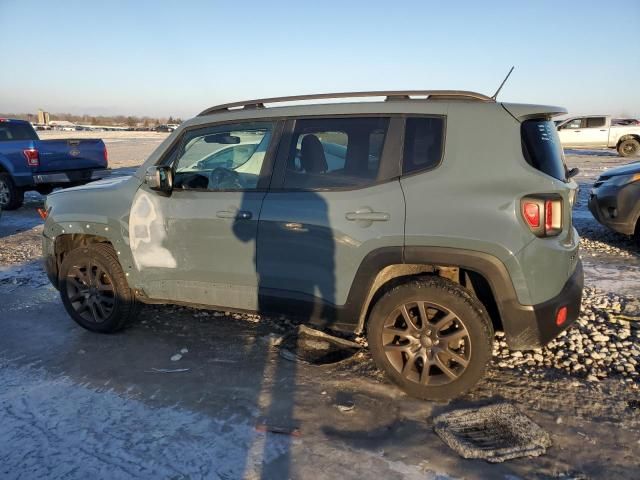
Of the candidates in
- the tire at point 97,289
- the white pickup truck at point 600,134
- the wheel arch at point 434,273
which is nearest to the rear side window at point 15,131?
the tire at point 97,289

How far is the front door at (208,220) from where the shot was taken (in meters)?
3.54

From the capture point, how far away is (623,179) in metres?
6.49

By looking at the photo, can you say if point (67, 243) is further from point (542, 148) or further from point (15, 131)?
point (15, 131)

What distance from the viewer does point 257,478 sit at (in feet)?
7.93

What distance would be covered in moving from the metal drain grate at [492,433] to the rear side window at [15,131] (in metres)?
11.1

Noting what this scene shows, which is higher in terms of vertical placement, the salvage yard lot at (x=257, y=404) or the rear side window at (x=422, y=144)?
the rear side window at (x=422, y=144)

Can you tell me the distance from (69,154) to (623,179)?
32.8ft

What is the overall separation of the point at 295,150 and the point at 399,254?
1093mm

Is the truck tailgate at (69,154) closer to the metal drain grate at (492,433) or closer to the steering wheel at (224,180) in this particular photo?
Result: the steering wheel at (224,180)

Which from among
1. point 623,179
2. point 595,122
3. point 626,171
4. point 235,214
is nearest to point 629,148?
point 595,122

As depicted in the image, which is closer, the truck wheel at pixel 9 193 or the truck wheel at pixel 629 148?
the truck wheel at pixel 9 193

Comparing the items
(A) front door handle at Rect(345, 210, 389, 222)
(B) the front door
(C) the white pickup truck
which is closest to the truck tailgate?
(B) the front door

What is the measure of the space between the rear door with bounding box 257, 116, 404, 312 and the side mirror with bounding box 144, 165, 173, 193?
825 millimetres

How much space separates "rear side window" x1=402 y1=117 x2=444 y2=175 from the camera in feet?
10.1
